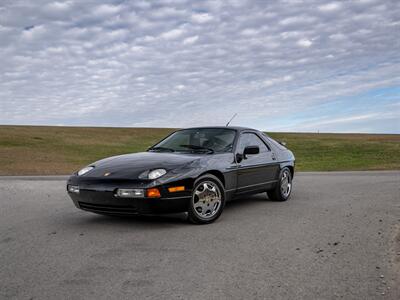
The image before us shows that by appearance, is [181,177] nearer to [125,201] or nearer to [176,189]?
[176,189]

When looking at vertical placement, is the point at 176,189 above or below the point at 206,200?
above

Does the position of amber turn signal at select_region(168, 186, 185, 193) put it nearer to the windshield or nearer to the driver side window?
the windshield

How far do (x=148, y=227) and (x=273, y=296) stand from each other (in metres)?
2.74

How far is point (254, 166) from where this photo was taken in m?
7.43

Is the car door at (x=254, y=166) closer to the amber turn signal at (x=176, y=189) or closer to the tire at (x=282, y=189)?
the tire at (x=282, y=189)

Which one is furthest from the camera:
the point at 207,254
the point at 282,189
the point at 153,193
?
the point at 282,189

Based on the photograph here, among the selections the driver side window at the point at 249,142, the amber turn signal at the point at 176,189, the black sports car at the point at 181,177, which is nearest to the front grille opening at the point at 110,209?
the black sports car at the point at 181,177

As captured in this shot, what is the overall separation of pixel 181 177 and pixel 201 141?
1413mm

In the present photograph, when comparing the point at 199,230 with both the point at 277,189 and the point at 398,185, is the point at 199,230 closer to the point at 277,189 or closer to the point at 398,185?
the point at 277,189

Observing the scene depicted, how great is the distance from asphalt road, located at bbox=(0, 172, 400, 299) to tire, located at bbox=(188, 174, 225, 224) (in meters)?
0.17

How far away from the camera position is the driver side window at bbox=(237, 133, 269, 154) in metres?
7.29

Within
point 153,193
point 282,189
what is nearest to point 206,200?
point 153,193

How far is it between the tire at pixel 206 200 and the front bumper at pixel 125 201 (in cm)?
18

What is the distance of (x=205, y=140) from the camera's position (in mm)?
7141
